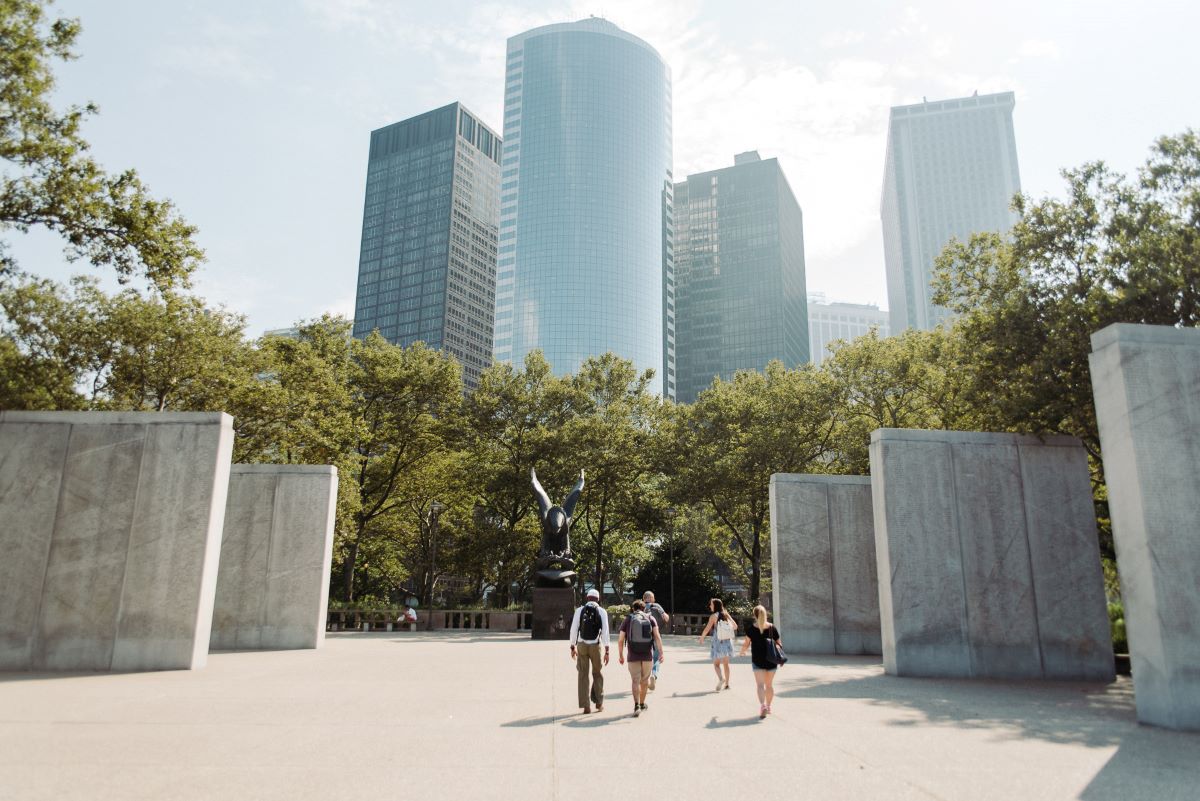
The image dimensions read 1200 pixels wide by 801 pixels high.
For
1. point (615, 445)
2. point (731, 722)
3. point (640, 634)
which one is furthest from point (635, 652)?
point (615, 445)

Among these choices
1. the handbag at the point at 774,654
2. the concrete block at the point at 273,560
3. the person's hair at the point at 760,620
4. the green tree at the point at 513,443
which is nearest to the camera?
the handbag at the point at 774,654

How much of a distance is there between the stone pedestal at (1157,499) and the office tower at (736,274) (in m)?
136

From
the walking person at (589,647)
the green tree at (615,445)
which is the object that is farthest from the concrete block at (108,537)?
the green tree at (615,445)

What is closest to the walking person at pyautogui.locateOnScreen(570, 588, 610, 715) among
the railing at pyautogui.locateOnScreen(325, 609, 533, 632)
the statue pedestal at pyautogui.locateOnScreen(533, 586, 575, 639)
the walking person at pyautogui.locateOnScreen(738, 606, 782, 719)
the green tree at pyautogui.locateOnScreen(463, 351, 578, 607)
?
the walking person at pyautogui.locateOnScreen(738, 606, 782, 719)

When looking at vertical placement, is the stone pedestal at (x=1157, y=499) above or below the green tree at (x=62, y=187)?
below

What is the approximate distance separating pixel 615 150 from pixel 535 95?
21630 mm

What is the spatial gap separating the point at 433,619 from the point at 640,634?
22464 mm

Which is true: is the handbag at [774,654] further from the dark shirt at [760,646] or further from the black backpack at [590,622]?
the black backpack at [590,622]

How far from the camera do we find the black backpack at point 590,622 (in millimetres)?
9445

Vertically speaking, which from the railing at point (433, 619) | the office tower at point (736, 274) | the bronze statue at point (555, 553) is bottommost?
the railing at point (433, 619)

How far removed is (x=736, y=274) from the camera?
158125mm

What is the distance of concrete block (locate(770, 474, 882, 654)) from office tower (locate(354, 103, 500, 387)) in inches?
5294

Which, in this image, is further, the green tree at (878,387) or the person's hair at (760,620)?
the green tree at (878,387)

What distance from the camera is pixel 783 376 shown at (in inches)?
1336
